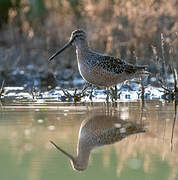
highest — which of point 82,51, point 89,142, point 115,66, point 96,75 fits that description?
point 82,51

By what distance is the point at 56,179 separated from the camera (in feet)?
12.6

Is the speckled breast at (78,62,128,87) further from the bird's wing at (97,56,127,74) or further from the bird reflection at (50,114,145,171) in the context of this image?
the bird reflection at (50,114,145,171)

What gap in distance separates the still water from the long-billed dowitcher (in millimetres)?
673

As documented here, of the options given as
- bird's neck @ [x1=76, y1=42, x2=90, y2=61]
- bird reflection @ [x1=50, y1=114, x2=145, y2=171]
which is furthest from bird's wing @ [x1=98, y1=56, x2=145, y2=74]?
bird reflection @ [x1=50, y1=114, x2=145, y2=171]

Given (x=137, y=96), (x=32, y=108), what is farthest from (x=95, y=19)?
(x=32, y=108)

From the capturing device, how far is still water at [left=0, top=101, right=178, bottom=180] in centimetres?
405

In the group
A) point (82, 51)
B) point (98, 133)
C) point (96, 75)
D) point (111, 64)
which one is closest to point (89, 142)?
point (98, 133)

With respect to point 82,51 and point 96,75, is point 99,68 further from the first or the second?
point 82,51

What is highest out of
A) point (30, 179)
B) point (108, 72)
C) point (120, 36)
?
point (120, 36)

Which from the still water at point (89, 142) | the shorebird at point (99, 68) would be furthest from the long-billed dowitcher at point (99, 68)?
the still water at point (89, 142)

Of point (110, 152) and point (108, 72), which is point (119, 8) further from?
point (110, 152)

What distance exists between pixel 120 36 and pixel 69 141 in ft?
23.9

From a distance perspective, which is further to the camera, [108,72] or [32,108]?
[108,72]

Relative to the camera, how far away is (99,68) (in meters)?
7.76
